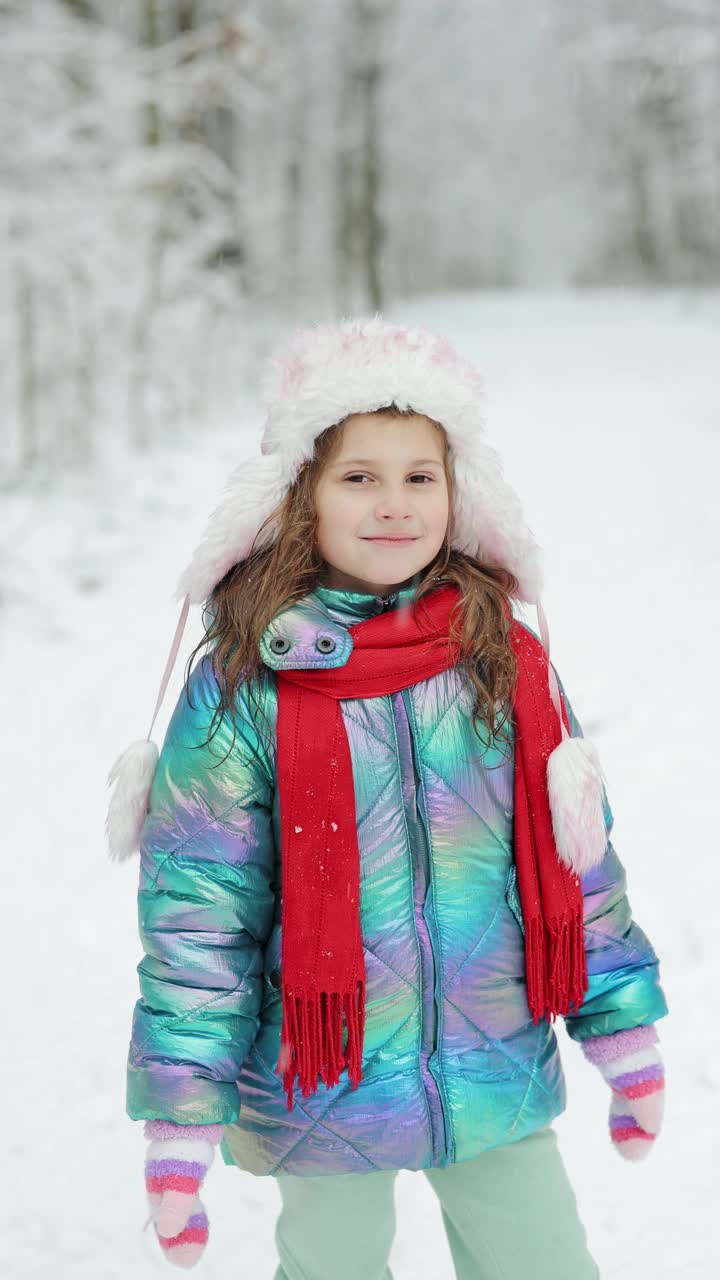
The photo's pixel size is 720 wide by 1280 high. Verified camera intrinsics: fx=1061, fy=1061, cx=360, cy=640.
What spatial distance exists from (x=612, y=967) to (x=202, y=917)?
0.67 m

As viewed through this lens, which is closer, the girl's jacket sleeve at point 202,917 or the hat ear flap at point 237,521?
the girl's jacket sleeve at point 202,917

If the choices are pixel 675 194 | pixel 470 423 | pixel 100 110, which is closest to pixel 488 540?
pixel 470 423

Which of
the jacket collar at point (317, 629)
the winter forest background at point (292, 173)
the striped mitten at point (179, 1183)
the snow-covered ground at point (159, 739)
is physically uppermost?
the winter forest background at point (292, 173)

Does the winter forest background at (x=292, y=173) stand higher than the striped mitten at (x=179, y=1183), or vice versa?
the winter forest background at (x=292, y=173)

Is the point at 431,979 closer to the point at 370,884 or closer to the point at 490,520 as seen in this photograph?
the point at 370,884

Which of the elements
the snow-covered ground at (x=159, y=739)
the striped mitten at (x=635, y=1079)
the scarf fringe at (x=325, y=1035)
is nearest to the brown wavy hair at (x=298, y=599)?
the scarf fringe at (x=325, y=1035)

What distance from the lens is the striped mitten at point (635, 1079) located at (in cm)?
170

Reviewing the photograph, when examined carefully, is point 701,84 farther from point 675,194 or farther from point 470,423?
point 470,423

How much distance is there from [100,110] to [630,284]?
20094 mm

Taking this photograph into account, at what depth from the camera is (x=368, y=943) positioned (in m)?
1.65

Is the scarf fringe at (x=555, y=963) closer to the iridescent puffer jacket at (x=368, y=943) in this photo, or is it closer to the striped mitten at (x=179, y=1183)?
Result: the iridescent puffer jacket at (x=368, y=943)

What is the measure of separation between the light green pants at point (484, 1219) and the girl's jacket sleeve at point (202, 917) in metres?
0.26

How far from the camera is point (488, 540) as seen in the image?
1866 millimetres

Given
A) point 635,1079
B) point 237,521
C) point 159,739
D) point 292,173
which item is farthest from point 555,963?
point 292,173
